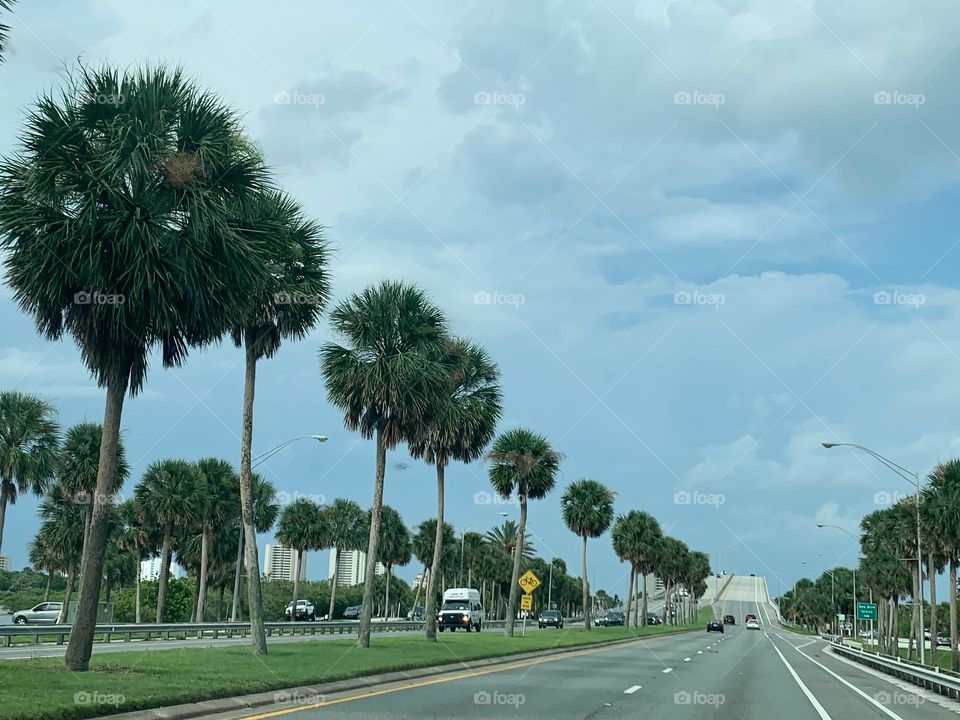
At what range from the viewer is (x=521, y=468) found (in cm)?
6162

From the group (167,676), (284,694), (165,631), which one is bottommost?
(165,631)

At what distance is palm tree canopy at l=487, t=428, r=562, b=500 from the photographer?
6206cm

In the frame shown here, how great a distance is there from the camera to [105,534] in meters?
21.1

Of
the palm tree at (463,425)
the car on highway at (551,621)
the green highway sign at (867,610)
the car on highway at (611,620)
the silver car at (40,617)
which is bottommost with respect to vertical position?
the car on highway at (611,620)

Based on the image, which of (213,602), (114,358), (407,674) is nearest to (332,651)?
(407,674)

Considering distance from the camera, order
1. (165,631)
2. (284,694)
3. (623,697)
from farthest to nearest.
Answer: (165,631)
(623,697)
(284,694)

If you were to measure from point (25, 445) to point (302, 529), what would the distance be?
41.6m

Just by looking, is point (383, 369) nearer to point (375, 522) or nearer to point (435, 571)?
point (375, 522)

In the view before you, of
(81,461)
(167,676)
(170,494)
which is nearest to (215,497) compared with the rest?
(170,494)

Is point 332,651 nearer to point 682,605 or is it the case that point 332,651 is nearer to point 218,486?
point 218,486

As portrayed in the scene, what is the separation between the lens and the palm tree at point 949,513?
55375 millimetres

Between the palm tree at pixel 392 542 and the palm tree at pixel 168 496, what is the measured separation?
38076 millimetres

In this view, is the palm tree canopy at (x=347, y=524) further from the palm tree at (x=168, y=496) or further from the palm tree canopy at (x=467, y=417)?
the palm tree canopy at (x=467, y=417)

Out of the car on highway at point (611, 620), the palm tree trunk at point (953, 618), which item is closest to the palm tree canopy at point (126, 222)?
the palm tree trunk at point (953, 618)
